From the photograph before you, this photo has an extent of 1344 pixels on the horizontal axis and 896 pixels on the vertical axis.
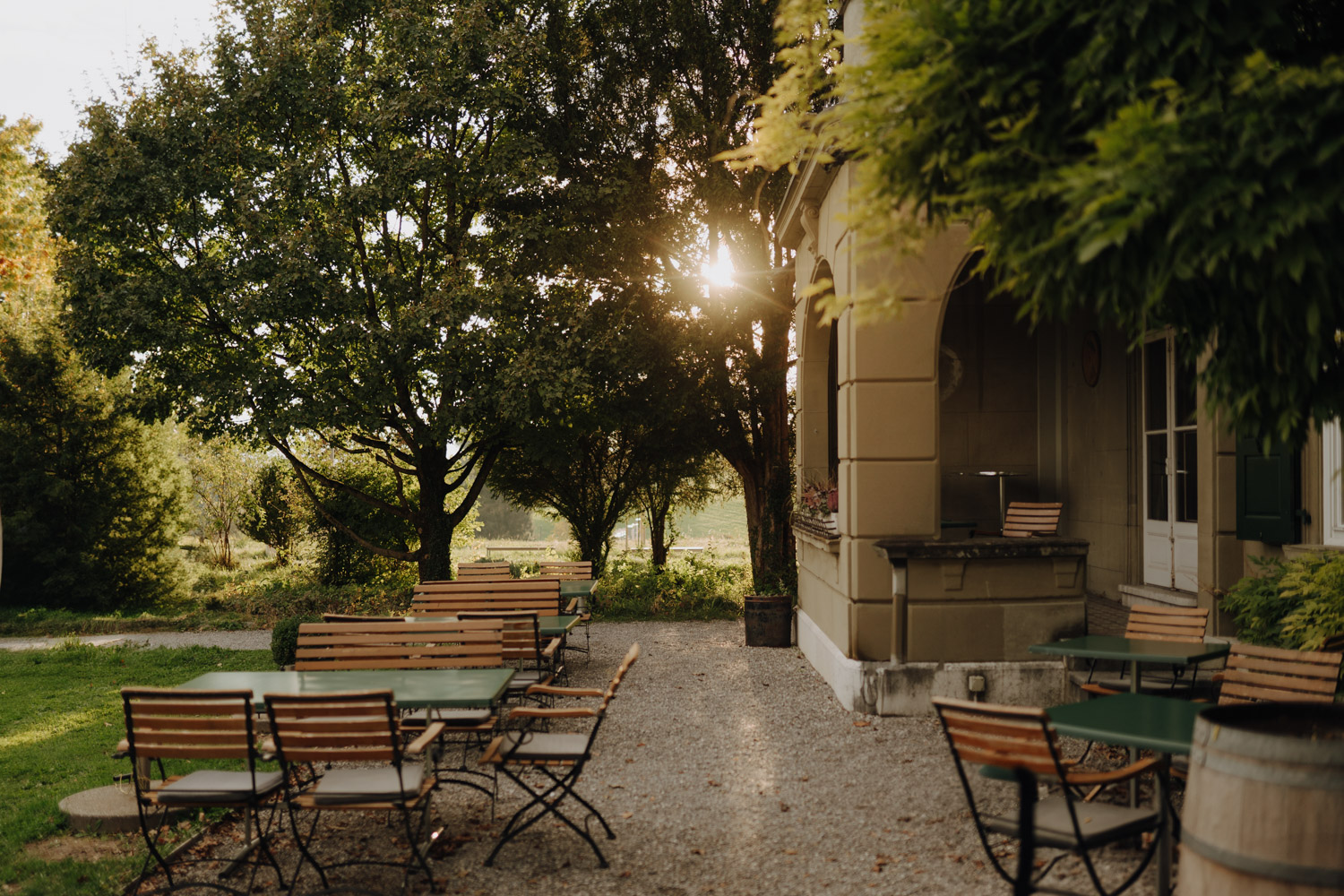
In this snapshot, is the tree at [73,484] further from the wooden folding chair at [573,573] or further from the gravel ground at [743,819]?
the gravel ground at [743,819]

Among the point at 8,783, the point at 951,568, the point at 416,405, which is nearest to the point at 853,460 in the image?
the point at 951,568

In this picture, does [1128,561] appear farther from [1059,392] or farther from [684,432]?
[684,432]

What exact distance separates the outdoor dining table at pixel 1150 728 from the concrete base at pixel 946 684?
3.13 m

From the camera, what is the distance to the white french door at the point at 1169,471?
29.1 feet

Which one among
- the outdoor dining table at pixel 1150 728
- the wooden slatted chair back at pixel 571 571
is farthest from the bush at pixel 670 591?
the outdoor dining table at pixel 1150 728

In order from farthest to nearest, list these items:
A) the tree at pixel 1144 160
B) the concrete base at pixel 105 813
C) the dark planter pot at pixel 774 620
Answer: the dark planter pot at pixel 774 620
the concrete base at pixel 105 813
the tree at pixel 1144 160

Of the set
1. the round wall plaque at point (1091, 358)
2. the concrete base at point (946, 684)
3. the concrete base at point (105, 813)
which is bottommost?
the concrete base at point (105, 813)

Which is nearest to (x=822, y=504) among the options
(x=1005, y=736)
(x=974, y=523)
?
(x=974, y=523)

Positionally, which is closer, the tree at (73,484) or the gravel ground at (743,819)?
the gravel ground at (743,819)

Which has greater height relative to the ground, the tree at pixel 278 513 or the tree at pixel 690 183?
the tree at pixel 690 183

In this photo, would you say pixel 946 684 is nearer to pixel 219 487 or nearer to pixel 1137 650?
pixel 1137 650

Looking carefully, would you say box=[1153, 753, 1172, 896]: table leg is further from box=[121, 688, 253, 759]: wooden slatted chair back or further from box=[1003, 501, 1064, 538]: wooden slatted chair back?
box=[1003, 501, 1064, 538]: wooden slatted chair back

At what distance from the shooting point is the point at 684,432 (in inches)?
603

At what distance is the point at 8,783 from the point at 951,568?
679 centimetres
